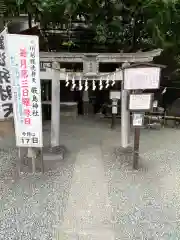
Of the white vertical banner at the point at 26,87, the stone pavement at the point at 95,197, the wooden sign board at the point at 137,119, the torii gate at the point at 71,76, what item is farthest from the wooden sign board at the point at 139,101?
the white vertical banner at the point at 26,87

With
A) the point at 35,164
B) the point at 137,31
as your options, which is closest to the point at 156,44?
the point at 137,31

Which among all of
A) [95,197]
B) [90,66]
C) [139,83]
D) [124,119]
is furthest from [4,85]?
[95,197]

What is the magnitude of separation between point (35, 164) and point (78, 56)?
8.35 feet

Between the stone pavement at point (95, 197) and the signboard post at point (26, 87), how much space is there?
91 cm

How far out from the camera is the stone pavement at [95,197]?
4.57 metres

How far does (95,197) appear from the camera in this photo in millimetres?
5504

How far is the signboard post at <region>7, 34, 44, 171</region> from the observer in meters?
5.59

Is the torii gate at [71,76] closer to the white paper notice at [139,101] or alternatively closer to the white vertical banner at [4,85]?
the white paper notice at [139,101]

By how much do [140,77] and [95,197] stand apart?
8.26 feet

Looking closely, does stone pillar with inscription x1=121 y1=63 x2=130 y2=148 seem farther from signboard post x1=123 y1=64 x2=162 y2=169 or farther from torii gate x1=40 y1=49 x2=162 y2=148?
signboard post x1=123 y1=64 x2=162 y2=169

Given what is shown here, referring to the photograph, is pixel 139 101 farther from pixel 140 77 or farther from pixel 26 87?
pixel 26 87

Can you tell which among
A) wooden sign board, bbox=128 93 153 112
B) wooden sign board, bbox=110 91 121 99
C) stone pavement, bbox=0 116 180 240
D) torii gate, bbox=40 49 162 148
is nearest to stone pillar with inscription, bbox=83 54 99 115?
torii gate, bbox=40 49 162 148

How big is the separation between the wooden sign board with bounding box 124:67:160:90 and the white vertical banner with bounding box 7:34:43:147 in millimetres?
1795

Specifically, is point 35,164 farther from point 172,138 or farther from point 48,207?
point 172,138
